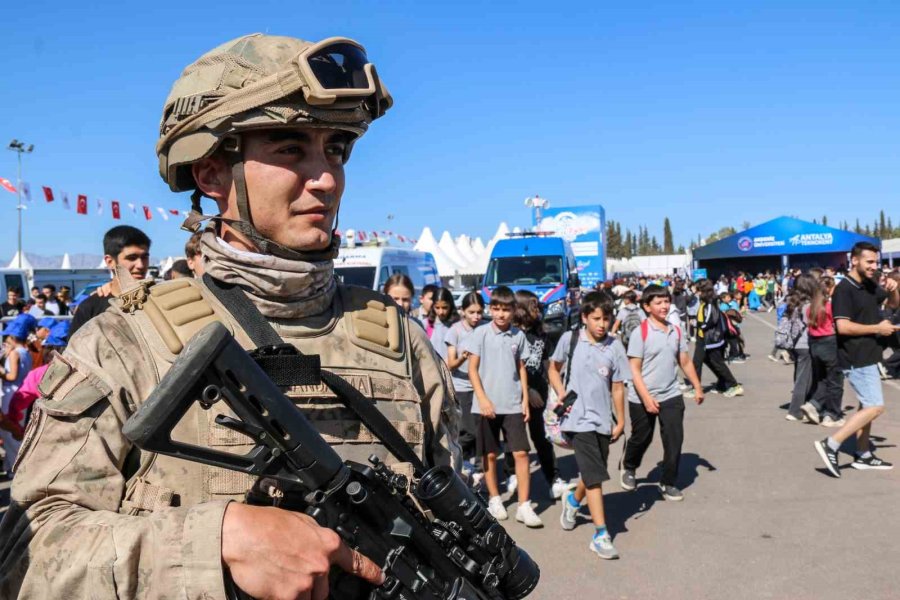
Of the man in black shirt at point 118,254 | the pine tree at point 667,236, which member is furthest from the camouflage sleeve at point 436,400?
the pine tree at point 667,236

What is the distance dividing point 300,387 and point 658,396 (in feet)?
18.1

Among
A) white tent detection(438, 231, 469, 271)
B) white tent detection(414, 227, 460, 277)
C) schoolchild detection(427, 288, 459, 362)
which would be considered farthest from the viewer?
white tent detection(438, 231, 469, 271)

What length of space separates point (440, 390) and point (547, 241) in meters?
16.3

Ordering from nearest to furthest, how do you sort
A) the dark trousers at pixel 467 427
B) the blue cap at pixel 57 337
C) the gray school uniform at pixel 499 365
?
the blue cap at pixel 57 337
the gray school uniform at pixel 499 365
the dark trousers at pixel 467 427

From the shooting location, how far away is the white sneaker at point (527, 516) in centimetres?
577

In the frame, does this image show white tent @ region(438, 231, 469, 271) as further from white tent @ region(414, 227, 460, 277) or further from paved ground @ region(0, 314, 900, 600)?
paved ground @ region(0, 314, 900, 600)

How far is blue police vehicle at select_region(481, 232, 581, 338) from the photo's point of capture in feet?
55.9

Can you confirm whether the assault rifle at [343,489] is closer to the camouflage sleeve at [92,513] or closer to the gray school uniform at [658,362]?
the camouflage sleeve at [92,513]

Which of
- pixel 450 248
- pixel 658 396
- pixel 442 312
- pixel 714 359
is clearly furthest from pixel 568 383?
pixel 450 248

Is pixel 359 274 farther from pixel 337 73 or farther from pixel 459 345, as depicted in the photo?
pixel 337 73

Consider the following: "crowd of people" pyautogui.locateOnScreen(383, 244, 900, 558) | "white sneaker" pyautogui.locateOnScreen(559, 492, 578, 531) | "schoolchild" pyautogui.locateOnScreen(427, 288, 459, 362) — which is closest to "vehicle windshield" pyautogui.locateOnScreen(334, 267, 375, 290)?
"schoolchild" pyautogui.locateOnScreen(427, 288, 459, 362)

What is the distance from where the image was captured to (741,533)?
548 cm

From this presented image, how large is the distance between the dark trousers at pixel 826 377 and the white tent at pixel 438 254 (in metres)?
22.3

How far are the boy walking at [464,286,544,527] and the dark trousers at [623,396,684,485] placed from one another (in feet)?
3.52
